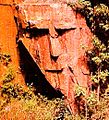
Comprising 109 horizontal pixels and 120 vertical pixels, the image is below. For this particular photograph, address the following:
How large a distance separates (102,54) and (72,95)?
110 cm

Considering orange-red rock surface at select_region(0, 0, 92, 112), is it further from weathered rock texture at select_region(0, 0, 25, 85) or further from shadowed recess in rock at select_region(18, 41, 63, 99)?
weathered rock texture at select_region(0, 0, 25, 85)

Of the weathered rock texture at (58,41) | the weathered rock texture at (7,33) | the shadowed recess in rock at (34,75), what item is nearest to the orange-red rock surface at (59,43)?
the weathered rock texture at (58,41)

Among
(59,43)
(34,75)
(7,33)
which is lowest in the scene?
(34,75)

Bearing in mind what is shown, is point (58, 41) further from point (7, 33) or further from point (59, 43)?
point (7, 33)

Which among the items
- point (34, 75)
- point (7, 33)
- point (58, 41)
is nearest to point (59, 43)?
point (58, 41)

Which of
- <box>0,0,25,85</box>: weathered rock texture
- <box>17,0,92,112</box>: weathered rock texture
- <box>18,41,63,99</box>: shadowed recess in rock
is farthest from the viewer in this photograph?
<box>0,0,25,85</box>: weathered rock texture

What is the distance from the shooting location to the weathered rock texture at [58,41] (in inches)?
321

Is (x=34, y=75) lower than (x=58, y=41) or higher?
lower

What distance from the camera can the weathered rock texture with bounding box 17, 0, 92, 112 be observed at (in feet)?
26.7

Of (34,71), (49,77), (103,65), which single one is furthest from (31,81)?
(103,65)

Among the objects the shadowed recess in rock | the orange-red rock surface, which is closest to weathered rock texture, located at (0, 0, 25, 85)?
the shadowed recess in rock

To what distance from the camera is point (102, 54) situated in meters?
8.15

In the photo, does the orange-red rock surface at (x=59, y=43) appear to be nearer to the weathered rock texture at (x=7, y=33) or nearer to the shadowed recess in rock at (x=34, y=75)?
the shadowed recess in rock at (x=34, y=75)

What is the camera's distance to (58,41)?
8.19 meters
